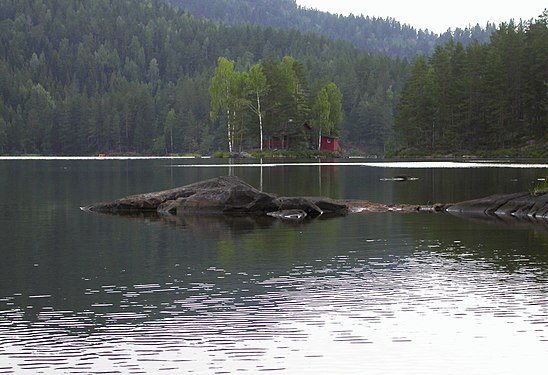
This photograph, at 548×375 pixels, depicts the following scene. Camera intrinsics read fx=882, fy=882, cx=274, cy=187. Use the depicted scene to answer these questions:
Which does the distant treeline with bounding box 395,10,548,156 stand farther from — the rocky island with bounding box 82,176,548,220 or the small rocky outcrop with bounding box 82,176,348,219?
the small rocky outcrop with bounding box 82,176,348,219

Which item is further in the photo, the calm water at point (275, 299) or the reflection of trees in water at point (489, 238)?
the reflection of trees in water at point (489, 238)

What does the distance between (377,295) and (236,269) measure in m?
4.89

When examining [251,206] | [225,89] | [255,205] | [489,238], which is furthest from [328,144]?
[489,238]

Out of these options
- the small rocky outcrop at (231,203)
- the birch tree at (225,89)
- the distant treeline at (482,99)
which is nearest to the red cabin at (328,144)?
the distant treeline at (482,99)

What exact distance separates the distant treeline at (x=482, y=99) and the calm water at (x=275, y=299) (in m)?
105

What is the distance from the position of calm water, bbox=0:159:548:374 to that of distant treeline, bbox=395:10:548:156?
105 metres

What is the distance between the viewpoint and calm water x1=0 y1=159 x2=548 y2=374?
13.6 meters

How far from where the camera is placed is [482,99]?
146 m

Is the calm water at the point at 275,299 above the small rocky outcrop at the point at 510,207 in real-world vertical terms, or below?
below

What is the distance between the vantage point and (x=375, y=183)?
64.6 meters

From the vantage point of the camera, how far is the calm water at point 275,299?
13.6m

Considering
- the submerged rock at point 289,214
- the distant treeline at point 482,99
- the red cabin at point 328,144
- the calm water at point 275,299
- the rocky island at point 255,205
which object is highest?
the distant treeline at point 482,99

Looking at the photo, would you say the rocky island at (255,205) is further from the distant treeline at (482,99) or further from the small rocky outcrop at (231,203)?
the distant treeline at (482,99)

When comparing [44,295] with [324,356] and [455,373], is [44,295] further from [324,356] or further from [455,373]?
[455,373]
